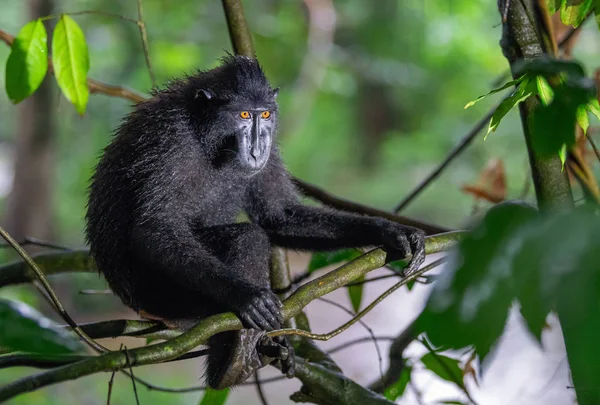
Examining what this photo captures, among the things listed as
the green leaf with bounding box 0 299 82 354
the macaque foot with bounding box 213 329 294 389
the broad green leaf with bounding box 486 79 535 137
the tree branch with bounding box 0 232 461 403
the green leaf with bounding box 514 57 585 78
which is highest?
the green leaf with bounding box 514 57 585 78

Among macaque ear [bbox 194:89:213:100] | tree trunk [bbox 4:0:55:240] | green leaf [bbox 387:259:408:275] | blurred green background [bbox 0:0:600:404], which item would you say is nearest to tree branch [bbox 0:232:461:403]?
green leaf [bbox 387:259:408:275]

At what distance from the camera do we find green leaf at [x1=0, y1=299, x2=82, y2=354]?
35.7 inches

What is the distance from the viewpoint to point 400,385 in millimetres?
2566

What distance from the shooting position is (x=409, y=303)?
948 centimetres

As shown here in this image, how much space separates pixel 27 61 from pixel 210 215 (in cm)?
104

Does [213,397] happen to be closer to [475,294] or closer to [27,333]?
[27,333]

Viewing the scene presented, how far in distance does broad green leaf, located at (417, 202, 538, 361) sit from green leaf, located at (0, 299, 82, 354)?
486mm

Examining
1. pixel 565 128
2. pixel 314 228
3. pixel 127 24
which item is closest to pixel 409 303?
pixel 127 24

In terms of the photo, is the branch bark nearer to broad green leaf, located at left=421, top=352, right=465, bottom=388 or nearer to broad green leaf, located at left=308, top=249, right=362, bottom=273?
broad green leaf, located at left=421, top=352, right=465, bottom=388

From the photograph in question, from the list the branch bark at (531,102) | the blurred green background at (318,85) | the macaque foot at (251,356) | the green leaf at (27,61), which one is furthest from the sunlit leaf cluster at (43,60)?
the blurred green background at (318,85)

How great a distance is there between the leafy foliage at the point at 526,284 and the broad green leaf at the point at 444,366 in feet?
5.85

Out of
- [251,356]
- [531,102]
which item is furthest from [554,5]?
[251,356]

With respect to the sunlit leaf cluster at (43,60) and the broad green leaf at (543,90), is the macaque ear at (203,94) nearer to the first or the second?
the sunlit leaf cluster at (43,60)

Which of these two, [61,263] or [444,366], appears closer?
[444,366]
